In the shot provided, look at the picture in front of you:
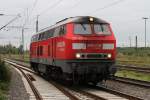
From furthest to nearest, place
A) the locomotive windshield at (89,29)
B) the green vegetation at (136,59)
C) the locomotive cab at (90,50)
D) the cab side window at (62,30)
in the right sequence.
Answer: the green vegetation at (136,59) → the cab side window at (62,30) → the locomotive windshield at (89,29) → the locomotive cab at (90,50)

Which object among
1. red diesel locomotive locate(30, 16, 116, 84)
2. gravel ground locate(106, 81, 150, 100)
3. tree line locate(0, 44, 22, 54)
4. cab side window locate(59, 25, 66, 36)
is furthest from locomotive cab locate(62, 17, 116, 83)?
tree line locate(0, 44, 22, 54)

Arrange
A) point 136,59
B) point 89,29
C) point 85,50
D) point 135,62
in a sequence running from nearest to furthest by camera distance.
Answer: point 85,50, point 89,29, point 135,62, point 136,59

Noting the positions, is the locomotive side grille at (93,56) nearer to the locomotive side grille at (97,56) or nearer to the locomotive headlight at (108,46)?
the locomotive side grille at (97,56)

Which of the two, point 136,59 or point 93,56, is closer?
point 93,56

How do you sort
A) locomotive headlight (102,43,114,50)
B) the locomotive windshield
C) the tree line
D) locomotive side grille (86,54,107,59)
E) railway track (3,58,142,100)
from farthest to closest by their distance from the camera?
the tree line
the locomotive windshield
locomotive headlight (102,43,114,50)
locomotive side grille (86,54,107,59)
railway track (3,58,142,100)

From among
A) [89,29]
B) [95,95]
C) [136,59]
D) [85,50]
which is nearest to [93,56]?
[85,50]

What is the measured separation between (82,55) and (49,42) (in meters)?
4.56

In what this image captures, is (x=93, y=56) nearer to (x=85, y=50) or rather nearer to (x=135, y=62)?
(x=85, y=50)

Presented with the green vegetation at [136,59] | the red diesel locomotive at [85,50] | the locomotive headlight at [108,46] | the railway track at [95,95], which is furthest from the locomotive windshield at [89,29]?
the green vegetation at [136,59]

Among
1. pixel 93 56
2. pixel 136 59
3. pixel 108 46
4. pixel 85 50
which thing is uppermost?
pixel 108 46

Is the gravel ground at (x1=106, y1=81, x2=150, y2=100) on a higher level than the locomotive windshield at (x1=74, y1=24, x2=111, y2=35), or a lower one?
lower

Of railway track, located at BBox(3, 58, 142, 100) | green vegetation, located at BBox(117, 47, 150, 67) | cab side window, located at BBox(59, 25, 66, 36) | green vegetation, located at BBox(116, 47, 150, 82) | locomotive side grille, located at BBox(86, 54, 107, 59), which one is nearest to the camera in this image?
railway track, located at BBox(3, 58, 142, 100)

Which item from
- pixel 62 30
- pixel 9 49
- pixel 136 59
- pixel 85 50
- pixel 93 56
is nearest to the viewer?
pixel 85 50

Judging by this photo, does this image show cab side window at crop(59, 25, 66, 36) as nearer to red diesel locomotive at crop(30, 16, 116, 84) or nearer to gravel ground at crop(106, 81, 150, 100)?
red diesel locomotive at crop(30, 16, 116, 84)
